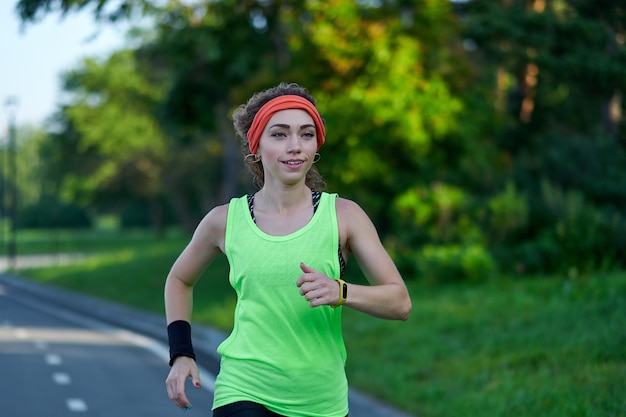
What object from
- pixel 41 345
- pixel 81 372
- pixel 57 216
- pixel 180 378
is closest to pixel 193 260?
pixel 180 378

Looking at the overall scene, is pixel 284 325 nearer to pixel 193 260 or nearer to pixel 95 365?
pixel 193 260

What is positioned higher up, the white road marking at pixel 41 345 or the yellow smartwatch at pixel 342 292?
the yellow smartwatch at pixel 342 292

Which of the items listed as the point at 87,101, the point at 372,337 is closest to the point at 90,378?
the point at 372,337

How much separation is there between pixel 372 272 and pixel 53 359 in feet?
35.8

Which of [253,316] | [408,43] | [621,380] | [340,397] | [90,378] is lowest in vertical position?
[90,378]

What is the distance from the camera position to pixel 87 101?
68375 mm

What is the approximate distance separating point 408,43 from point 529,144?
6.02 m

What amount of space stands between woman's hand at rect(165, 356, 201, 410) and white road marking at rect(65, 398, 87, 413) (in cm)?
633

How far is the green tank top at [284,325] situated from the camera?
11.7 feet

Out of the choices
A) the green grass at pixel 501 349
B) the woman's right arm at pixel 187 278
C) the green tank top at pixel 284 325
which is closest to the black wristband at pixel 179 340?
the woman's right arm at pixel 187 278

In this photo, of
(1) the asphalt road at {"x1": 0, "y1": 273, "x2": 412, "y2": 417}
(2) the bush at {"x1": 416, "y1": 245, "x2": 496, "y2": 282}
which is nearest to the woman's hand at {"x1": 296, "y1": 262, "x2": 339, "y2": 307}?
(1) the asphalt road at {"x1": 0, "y1": 273, "x2": 412, "y2": 417}

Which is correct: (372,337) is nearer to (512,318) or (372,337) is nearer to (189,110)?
(512,318)

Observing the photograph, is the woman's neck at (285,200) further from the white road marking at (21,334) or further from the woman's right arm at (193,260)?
the white road marking at (21,334)

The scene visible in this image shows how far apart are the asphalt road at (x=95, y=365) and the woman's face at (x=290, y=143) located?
19.3 feet
